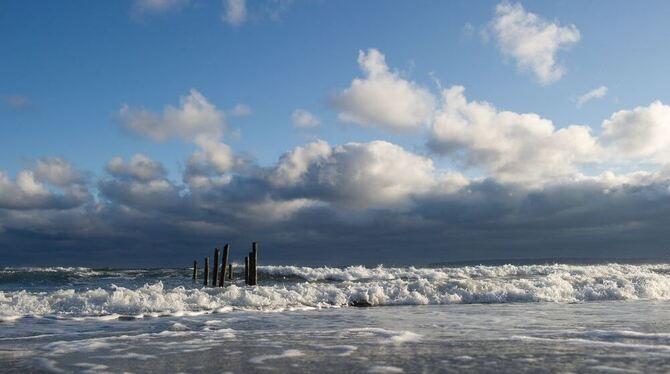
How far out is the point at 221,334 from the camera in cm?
1288

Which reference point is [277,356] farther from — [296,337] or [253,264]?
[253,264]

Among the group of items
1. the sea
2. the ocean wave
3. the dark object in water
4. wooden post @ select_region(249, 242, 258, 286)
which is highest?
wooden post @ select_region(249, 242, 258, 286)

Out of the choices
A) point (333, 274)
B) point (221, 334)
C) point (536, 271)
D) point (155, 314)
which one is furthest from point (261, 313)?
point (536, 271)

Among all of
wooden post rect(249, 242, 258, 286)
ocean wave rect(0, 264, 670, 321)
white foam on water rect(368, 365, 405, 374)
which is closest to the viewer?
white foam on water rect(368, 365, 405, 374)

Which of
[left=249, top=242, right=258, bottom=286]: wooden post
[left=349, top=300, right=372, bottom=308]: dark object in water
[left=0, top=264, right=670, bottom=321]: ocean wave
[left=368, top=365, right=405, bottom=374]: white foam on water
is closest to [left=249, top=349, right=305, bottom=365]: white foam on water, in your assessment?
[left=368, top=365, right=405, bottom=374]: white foam on water

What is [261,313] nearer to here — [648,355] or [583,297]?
[648,355]

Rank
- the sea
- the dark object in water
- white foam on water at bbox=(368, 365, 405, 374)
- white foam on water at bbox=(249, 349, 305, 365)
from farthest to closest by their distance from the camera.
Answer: the dark object in water, white foam on water at bbox=(249, 349, 305, 365), the sea, white foam on water at bbox=(368, 365, 405, 374)

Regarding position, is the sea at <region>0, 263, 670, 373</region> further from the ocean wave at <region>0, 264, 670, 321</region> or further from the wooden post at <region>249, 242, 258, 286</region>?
the wooden post at <region>249, 242, 258, 286</region>

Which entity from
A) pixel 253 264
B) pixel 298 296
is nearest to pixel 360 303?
pixel 298 296

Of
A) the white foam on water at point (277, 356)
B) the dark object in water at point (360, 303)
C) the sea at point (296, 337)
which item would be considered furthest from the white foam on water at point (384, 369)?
the dark object in water at point (360, 303)

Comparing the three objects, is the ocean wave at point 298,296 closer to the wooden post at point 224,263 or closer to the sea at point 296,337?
the sea at point 296,337

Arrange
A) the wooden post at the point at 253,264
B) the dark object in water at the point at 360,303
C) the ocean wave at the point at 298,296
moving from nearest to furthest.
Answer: the ocean wave at the point at 298,296
the dark object in water at the point at 360,303
the wooden post at the point at 253,264

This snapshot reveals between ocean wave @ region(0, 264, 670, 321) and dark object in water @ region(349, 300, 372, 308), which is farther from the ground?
ocean wave @ region(0, 264, 670, 321)

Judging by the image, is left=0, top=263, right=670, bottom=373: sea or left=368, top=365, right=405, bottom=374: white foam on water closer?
left=368, top=365, right=405, bottom=374: white foam on water
